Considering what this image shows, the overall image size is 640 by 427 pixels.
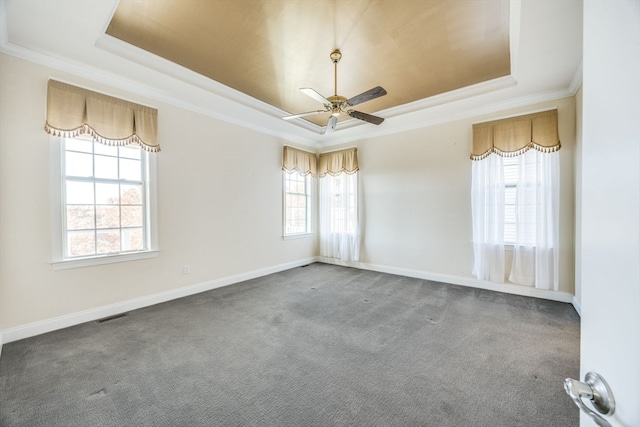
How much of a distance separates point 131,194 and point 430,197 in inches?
176

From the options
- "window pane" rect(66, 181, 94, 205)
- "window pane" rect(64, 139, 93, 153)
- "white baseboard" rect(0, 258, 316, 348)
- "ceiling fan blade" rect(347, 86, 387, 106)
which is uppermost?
"ceiling fan blade" rect(347, 86, 387, 106)

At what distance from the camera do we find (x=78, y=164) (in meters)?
2.91

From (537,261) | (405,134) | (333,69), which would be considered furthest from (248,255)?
(537,261)

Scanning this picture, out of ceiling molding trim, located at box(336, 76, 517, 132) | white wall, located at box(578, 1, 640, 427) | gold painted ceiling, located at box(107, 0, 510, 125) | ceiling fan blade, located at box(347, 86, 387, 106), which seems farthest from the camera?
ceiling molding trim, located at box(336, 76, 517, 132)

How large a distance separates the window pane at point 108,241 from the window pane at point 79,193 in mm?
386

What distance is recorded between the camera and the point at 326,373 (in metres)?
2.03

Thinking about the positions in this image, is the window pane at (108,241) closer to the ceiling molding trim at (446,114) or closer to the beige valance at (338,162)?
the beige valance at (338,162)

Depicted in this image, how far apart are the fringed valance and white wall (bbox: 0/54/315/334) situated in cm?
15

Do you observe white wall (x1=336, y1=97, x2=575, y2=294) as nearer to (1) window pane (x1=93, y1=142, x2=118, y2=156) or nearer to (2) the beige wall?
(2) the beige wall

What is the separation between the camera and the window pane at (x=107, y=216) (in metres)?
3.05

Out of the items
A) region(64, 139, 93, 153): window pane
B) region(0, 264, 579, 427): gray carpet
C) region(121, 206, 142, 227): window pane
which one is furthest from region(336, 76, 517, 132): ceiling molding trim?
region(64, 139, 93, 153): window pane

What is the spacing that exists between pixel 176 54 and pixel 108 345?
9.84ft

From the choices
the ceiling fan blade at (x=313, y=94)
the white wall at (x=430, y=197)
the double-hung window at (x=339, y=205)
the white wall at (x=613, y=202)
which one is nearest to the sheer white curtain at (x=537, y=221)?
the white wall at (x=430, y=197)

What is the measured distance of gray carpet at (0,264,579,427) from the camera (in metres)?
1.64
